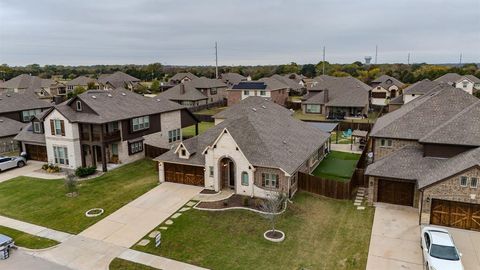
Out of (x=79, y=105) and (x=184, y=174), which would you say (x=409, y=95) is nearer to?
(x=184, y=174)

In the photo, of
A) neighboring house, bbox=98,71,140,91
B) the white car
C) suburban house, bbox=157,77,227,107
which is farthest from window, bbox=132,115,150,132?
neighboring house, bbox=98,71,140,91

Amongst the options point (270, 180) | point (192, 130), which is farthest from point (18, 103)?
point (270, 180)

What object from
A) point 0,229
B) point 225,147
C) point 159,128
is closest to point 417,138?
point 225,147

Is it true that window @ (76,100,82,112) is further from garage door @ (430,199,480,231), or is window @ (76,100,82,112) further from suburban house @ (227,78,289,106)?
suburban house @ (227,78,289,106)

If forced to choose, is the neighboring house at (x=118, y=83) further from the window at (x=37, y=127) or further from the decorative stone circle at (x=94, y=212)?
the decorative stone circle at (x=94, y=212)

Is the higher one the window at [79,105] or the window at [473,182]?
the window at [79,105]

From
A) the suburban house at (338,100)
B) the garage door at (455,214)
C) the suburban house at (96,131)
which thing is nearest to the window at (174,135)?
the suburban house at (96,131)

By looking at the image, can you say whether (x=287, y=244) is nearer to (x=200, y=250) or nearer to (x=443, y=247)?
(x=200, y=250)
